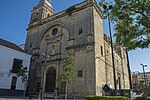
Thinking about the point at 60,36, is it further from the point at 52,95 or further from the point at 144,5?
the point at 144,5

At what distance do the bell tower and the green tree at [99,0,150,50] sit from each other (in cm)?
2417

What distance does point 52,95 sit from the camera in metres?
23.2

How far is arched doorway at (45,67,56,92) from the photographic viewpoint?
24.5 m

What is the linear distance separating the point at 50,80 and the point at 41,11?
657 inches

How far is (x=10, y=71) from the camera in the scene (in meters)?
22.6

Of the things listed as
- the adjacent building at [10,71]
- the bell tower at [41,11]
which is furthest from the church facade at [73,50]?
the adjacent building at [10,71]

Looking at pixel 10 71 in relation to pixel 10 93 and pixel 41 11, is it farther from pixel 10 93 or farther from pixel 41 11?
pixel 41 11

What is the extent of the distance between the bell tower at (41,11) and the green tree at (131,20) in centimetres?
2417

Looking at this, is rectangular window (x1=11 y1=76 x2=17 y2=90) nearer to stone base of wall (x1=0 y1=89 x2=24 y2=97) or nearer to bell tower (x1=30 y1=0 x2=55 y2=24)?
stone base of wall (x1=0 y1=89 x2=24 y2=97)

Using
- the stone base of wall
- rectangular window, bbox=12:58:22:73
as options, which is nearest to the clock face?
rectangular window, bbox=12:58:22:73

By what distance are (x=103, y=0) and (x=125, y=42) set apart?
366cm

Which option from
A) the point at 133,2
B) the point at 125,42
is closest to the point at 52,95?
the point at 125,42

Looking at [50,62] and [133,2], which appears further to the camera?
[50,62]

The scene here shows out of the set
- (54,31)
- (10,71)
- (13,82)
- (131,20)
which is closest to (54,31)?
(54,31)
